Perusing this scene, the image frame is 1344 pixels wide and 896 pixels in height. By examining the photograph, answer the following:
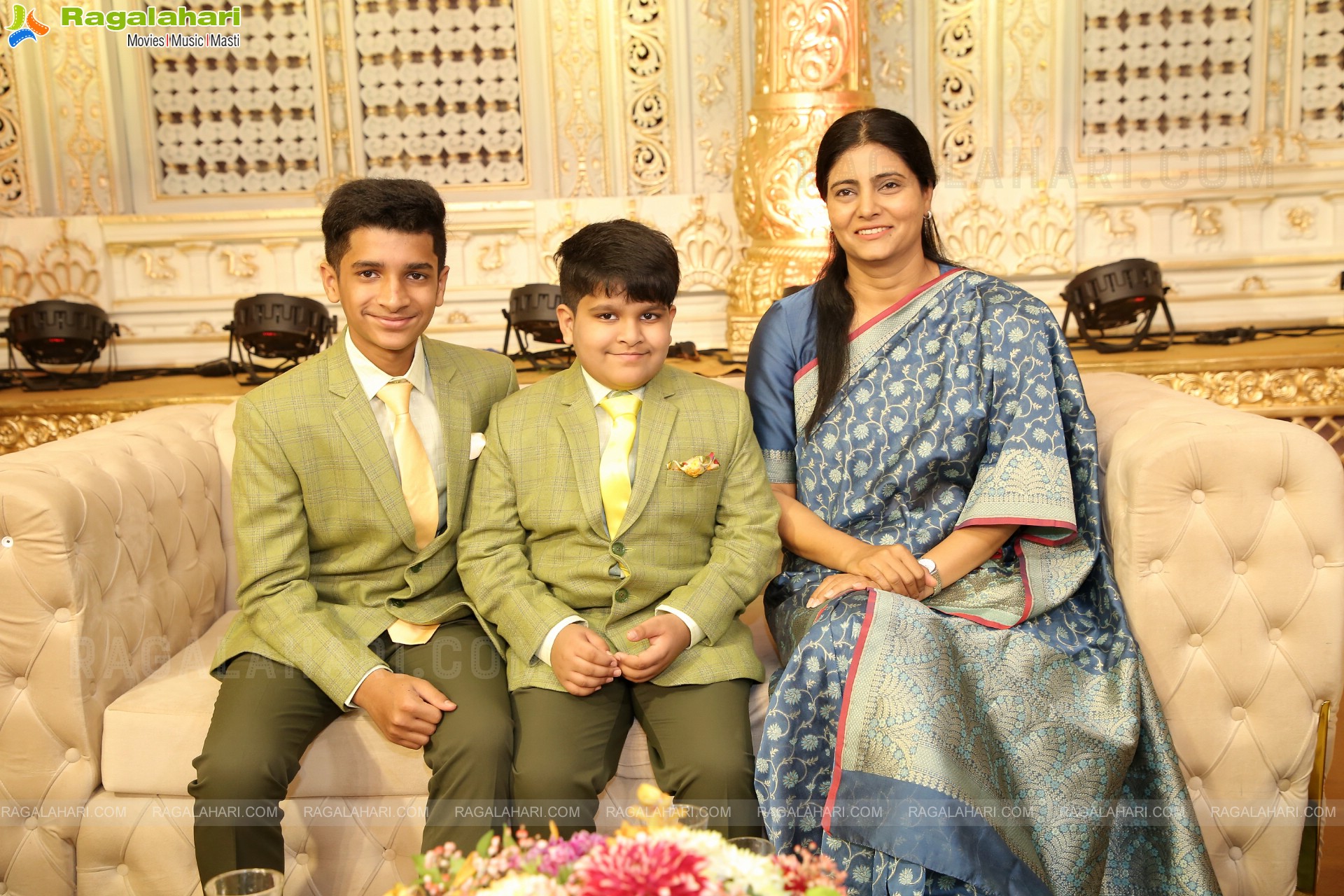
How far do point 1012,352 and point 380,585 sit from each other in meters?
1.16

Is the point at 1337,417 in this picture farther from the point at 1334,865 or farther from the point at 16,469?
the point at 16,469

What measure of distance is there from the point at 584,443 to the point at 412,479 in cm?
30

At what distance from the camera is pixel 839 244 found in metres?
2.06

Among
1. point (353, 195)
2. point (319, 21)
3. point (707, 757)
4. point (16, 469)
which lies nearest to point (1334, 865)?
point (707, 757)

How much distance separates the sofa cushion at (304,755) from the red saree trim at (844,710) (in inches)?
8.0

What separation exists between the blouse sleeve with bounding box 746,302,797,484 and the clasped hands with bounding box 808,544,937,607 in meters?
0.27

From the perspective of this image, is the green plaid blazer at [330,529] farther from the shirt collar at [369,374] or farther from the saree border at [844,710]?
the saree border at [844,710]

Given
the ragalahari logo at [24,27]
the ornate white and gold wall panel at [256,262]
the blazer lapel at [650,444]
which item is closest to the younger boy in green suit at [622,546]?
the blazer lapel at [650,444]

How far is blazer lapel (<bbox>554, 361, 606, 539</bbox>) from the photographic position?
178 centimetres

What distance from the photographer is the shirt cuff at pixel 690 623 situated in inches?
68.2

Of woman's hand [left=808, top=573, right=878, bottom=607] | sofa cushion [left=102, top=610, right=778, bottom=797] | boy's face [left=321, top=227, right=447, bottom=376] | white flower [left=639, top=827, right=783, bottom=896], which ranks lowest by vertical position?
sofa cushion [left=102, top=610, right=778, bottom=797]

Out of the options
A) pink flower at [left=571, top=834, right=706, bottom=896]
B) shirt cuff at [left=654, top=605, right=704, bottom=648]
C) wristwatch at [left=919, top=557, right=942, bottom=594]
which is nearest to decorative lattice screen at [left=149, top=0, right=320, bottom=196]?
shirt cuff at [left=654, top=605, right=704, bottom=648]

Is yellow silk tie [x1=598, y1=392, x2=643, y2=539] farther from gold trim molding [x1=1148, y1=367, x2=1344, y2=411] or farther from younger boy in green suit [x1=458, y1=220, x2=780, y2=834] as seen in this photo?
gold trim molding [x1=1148, y1=367, x2=1344, y2=411]

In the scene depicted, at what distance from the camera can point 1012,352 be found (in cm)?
191
